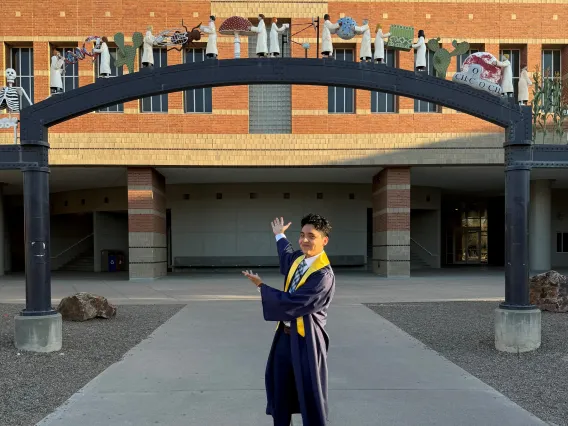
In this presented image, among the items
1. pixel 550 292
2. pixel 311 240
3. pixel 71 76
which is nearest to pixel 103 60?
pixel 311 240

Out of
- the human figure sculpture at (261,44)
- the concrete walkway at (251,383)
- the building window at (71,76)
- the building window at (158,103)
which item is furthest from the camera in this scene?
the building window at (158,103)

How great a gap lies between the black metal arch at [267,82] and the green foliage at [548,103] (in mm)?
12984

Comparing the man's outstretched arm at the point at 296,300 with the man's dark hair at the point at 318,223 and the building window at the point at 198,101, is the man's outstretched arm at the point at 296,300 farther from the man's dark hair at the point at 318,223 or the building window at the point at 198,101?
the building window at the point at 198,101

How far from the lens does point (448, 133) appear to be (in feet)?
65.8

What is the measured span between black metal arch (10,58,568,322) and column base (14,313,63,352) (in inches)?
4.3

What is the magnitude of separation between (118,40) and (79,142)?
12.6 meters

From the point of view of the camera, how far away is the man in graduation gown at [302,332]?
369 centimetres

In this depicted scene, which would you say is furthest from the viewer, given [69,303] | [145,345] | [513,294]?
[69,303]

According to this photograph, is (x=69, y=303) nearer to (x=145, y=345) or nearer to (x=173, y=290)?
(x=145, y=345)

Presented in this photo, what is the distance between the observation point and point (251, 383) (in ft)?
19.9

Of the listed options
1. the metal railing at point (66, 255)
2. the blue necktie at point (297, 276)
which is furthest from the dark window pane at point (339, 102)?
the blue necktie at point (297, 276)

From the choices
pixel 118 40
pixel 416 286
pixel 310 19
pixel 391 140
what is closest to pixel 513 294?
pixel 118 40

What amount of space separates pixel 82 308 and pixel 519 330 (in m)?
7.38

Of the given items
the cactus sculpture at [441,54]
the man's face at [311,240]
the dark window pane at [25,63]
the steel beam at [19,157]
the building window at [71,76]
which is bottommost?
the man's face at [311,240]
